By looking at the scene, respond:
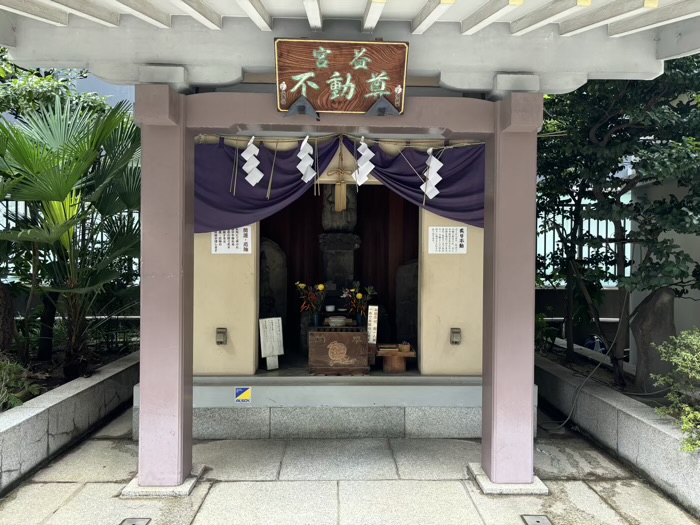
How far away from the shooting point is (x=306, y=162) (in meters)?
5.03

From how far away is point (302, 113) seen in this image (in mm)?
3752

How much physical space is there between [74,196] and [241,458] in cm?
336

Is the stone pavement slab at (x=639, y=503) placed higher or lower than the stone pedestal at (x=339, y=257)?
lower

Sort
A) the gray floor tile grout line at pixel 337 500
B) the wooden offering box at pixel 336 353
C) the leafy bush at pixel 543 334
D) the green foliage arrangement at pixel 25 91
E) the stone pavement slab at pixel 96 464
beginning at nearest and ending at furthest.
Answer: the gray floor tile grout line at pixel 337 500, the stone pavement slab at pixel 96 464, the wooden offering box at pixel 336 353, the green foliage arrangement at pixel 25 91, the leafy bush at pixel 543 334

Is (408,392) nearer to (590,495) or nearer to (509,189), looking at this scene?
(590,495)

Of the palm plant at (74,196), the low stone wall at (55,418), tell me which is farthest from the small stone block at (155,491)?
the palm plant at (74,196)

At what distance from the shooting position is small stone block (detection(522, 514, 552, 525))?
3.57 meters

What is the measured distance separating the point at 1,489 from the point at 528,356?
4336 mm

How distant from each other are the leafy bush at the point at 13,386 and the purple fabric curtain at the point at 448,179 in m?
3.98

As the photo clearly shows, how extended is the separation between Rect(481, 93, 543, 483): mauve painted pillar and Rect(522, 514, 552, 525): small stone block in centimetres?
40

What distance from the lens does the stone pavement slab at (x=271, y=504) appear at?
362 cm

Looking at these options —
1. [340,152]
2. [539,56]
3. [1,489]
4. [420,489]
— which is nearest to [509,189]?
[539,56]

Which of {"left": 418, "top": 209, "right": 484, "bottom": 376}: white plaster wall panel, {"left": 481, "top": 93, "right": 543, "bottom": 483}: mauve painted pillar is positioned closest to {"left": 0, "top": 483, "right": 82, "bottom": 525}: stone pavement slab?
{"left": 481, "top": 93, "right": 543, "bottom": 483}: mauve painted pillar

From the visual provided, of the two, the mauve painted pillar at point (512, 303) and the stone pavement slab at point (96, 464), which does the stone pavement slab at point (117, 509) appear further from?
the mauve painted pillar at point (512, 303)
